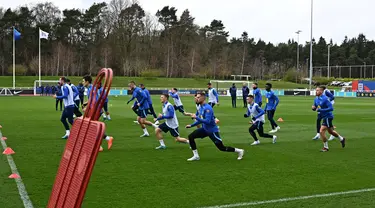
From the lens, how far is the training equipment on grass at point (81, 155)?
379 cm

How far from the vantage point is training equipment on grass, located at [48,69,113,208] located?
379cm

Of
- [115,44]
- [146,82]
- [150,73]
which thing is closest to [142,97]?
[146,82]

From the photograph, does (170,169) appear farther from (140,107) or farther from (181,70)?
(181,70)

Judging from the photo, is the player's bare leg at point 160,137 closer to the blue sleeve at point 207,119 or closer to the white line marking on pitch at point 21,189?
the blue sleeve at point 207,119

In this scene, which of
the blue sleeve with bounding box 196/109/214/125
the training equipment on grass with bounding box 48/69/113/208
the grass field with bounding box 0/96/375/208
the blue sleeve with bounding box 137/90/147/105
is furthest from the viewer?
the blue sleeve with bounding box 137/90/147/105

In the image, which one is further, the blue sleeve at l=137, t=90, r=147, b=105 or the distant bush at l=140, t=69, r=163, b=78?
the distant bush at l=140, t=69, r=163, b=78

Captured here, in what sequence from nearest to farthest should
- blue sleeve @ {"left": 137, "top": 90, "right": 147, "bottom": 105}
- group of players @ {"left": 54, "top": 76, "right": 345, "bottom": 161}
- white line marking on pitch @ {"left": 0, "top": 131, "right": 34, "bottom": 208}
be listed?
white line marking on pitch @ {"left": 0, "top": 131, "right": 34, "bottom": 208} < group of players @ {"left": 54, "top": 76, "right": 345, "bottom": 161} < blue sleeve @ {"left": 137, "top": 90, "right": 147, "bottom": 105}

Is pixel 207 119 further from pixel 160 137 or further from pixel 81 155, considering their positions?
pixel 81 155

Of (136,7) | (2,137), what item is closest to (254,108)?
(2,137)

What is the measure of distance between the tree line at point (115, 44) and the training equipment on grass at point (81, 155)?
257ft

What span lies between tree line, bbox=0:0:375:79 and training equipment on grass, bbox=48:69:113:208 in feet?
257

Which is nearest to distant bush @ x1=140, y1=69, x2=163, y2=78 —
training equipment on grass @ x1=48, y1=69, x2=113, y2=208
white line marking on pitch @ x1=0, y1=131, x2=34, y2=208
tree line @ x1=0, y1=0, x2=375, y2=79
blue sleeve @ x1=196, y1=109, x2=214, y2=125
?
tree line @ x1=0, y1=0, x2=375, y2=79

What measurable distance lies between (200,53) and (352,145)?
273ft

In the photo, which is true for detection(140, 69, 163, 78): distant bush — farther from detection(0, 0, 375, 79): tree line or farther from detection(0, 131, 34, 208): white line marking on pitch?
detection(0, 131, 34, 208): white line marking on pitch
